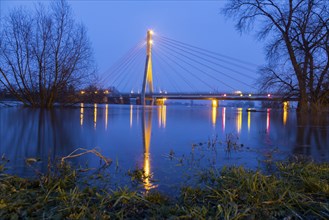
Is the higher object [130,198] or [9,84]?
[9,84]

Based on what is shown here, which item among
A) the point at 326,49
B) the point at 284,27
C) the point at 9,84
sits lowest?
the point at 9,84

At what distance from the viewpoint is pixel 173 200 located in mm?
3686

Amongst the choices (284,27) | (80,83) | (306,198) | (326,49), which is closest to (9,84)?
(80,83)

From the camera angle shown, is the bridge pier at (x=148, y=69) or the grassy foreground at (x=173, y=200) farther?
Result: the bridge pier at (x=148, y=69)

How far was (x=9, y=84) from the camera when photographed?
24.5 m

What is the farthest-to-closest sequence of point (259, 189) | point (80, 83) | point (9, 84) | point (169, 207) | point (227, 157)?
point (80, 83) → point (9, 84) → point (227, 157) → point (259, 189) → point (169, 207)

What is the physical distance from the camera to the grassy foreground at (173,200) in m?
3.13

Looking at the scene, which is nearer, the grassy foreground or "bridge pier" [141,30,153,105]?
the grassy foreground

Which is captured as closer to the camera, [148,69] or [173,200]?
[173,200]

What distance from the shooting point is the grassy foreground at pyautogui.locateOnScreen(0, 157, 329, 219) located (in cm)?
313

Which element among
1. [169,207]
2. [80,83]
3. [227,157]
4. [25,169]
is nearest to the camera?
[169,207]

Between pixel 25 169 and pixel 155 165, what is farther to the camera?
pixel 155 165

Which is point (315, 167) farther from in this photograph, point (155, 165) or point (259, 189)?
point (155, 165)

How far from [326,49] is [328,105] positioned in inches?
200
